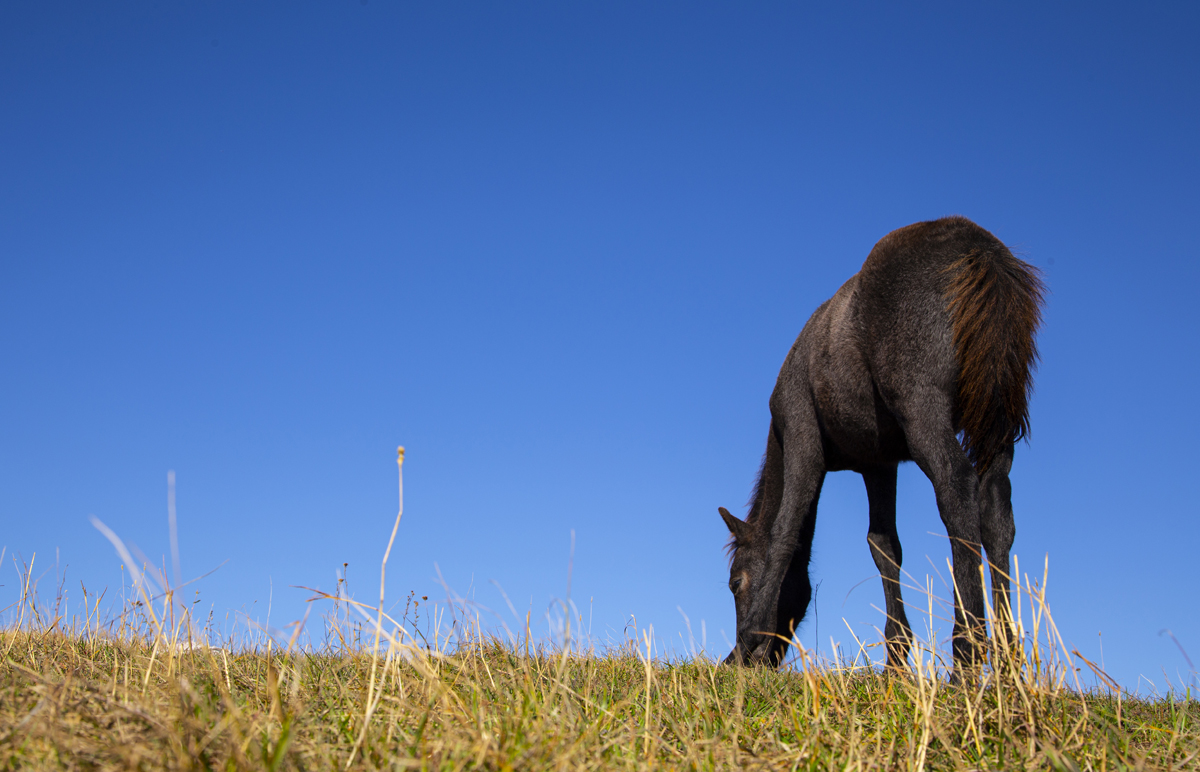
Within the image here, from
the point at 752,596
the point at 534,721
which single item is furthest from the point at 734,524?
the point at 534,721

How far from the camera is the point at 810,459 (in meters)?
5.68

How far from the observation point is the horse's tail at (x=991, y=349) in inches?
175

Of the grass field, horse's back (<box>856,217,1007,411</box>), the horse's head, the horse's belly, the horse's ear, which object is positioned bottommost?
the grass field

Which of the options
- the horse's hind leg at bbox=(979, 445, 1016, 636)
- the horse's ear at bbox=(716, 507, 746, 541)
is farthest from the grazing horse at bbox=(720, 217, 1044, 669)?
the horse's ear at bbox=(716, 507, 746, 541)

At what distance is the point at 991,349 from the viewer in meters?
4.46

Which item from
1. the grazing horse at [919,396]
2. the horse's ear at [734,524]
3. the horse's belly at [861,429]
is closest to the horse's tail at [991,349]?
the grazing horse at [919,396]

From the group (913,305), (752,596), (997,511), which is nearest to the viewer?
(997,511)

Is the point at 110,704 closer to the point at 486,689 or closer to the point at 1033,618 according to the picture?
the point at 486,689

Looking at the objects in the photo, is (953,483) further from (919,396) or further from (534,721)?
(534,721)

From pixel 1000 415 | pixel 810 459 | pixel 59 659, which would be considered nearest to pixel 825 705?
pixel 1000 415

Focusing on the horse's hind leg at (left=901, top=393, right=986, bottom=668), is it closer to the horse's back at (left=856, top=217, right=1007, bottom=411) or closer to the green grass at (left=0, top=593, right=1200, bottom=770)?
the horse's back at (left=856, top=217, right=1007, bottom=411)

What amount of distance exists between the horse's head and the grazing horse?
1 centimetres

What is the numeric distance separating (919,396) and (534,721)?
3116 millimetres

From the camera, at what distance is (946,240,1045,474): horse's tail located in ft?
14.6
